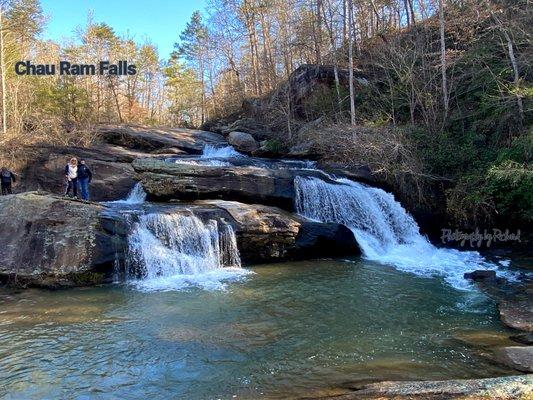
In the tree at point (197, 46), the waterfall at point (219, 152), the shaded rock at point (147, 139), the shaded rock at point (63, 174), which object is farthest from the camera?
the tree at point (197, 46)

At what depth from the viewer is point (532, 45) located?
14406 millimetres

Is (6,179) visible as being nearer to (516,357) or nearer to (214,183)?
(214,183)

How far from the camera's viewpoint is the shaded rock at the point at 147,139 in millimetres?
19375

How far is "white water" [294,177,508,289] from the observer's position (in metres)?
13.2

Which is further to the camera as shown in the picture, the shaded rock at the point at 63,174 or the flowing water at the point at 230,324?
the shaded rock at the point at 63,174

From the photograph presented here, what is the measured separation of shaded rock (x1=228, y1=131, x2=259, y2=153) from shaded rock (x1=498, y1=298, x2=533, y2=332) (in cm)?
1461

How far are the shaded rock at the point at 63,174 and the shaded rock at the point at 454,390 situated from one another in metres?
11.7

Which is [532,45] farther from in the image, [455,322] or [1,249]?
[1,249]

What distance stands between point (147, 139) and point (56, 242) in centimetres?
1020

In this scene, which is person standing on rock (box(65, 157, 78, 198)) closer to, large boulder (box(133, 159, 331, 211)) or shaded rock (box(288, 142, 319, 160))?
large boulder (box(133, 159, 331, 211))

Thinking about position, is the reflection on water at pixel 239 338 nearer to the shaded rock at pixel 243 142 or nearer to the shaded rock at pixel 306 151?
the shaded rock at pixel 306 151

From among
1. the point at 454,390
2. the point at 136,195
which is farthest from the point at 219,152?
the point at 454,390

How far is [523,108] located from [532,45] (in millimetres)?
2227

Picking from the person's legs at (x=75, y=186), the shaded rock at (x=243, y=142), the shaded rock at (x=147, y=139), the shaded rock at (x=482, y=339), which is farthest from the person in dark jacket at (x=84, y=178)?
the shaded rock at (x=482, y=339)
